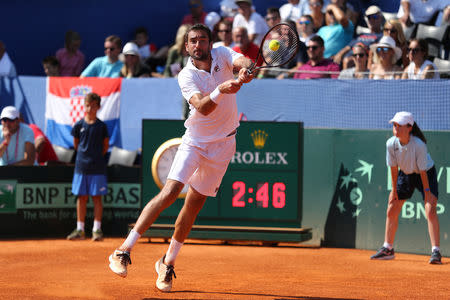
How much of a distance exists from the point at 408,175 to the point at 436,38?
3.82m

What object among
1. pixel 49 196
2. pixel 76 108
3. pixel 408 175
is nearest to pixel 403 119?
pixel 408 175

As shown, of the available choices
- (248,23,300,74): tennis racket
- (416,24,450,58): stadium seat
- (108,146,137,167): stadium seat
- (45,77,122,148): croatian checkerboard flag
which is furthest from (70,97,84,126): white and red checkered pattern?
(248,23,300,74): tennis racket

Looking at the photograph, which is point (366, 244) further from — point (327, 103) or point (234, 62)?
point (234, 62)

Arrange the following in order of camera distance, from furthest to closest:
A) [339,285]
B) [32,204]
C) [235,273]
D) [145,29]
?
[145,29] < [32,204] < [235,273] < [339,285]

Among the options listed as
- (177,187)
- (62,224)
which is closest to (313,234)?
(62,224)

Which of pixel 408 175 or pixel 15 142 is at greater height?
pixel 15 142

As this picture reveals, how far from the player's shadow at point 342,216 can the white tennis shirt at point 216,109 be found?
12.4ft

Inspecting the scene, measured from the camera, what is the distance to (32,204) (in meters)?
10.4

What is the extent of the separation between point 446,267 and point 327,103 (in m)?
2.89

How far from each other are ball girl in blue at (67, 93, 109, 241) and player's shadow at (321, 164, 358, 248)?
3.02 meters

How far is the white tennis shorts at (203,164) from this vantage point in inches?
244

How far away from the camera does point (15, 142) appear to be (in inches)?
411

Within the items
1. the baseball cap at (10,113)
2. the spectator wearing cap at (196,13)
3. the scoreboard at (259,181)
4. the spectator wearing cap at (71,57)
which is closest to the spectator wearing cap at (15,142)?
the baseball cap at (10,113)

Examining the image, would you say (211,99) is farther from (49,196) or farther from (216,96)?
(49,196)
